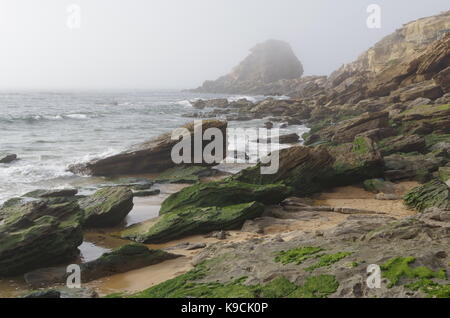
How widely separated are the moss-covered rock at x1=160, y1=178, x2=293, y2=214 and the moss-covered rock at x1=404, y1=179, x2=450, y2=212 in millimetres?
5140

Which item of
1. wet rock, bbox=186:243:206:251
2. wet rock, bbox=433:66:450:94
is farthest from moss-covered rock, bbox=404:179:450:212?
wet rock, bbox=433:66:450:94

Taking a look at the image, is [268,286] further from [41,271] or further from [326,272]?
[41,271]

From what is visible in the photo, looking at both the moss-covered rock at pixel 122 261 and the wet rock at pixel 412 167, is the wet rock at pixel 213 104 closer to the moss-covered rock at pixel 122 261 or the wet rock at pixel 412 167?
the wet rock at pixel 412 167

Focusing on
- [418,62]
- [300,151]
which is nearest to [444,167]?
[300,151]

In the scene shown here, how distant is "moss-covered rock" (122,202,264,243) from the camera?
15.0 meters

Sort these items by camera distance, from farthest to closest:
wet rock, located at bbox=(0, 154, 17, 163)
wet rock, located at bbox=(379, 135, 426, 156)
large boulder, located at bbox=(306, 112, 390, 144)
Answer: large boulder, located at bbox=(306, 112, 390, 144) → wet rock, located at bbox=(0, 154, 17, 163) → wet rock, located at bbox=(379, 135, 426, 156)

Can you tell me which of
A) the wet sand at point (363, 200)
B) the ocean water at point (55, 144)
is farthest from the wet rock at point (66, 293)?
the ocean water at point (55, 144)

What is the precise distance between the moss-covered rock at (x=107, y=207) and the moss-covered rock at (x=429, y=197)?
1211 centimetres

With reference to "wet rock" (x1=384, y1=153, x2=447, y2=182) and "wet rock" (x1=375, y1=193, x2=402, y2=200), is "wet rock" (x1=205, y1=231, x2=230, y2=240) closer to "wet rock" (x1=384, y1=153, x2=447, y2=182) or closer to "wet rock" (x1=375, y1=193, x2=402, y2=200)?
"wet rock" (x1=375, y1=193, x2=402, y2=200)

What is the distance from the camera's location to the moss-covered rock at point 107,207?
16.4m

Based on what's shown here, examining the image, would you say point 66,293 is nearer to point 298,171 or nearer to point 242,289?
point 242,289

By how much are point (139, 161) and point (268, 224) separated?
46.1 ft

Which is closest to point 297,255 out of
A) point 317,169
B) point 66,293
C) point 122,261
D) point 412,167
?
point 122,261
